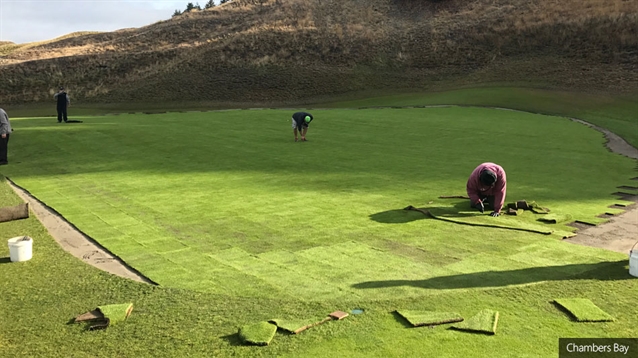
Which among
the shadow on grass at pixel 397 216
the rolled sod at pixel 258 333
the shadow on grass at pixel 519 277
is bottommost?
the rolled sod at pixel 258 333

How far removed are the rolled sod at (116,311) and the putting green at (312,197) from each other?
921 mm

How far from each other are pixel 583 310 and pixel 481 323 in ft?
4.16

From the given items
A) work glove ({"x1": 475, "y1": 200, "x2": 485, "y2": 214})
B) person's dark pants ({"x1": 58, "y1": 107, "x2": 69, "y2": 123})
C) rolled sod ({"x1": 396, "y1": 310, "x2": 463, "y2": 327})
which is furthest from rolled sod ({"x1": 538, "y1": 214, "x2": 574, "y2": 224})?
person's dark pants ({"x1": 58, "y1": 107, "x2": 69, "y2": 123})

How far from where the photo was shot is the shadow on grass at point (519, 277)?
22.5 feet

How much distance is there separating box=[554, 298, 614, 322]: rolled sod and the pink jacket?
4.32 metres

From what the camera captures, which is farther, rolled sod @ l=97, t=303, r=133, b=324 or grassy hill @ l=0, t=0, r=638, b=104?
grassy hill @ l=0, t=0, r=638, b=104

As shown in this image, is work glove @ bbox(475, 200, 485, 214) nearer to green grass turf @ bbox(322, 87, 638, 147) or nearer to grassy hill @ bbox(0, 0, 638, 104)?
green grass turf @ bbox(322, 87, 638, 147)

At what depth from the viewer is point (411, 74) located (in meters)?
52.2

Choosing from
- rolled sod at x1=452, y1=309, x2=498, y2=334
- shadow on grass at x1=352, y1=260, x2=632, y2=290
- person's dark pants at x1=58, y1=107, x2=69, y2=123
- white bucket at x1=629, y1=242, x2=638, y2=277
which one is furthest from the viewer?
person's dark pants at x1=58, y1=107, x2=69, y2=123

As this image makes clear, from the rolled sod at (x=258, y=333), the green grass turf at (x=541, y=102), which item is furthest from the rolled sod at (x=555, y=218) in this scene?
the green grass turf at (x=541, y=102)

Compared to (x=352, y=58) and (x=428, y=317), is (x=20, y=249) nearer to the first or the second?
(x=428, y=317)

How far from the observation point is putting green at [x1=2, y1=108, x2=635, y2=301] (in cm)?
734

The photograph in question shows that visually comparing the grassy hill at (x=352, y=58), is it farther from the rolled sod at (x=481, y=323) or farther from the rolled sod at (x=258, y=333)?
the rolled sod at (x=258, y=333)

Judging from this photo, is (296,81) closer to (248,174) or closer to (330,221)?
(248,174)
